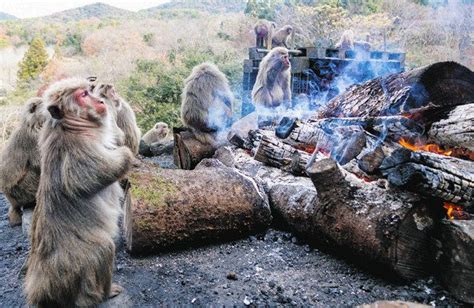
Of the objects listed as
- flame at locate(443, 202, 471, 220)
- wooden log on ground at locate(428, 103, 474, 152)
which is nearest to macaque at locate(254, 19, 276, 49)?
wooden log on ground at locate(428, 103, 474, 152)

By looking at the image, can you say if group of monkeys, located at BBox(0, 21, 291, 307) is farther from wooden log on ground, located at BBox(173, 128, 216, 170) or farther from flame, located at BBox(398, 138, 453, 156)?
wooden log on ground, located at BBox(173, 128, 216, 170)

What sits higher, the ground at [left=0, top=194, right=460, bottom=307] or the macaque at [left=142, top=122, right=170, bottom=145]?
the ground at [left=0, top=194, right=460, bottom=307]

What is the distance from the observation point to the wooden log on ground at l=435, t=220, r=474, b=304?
2.50 m

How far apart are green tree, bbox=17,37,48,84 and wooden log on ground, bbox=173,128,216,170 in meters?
16.1

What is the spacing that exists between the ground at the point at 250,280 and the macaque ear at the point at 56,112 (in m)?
1.33

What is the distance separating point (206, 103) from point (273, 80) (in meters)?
2.48

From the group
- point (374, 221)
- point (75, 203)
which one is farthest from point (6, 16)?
point (374, 221)

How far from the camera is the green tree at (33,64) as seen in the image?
63.7 feet

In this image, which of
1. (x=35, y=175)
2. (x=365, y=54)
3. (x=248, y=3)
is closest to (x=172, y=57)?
(x=248, y=3)

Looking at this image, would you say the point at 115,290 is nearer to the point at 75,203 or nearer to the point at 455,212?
the point at 75,203

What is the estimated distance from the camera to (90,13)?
42281 millimetres

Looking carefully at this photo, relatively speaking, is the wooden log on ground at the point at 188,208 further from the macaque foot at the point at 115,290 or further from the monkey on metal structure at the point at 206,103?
the monkey on metal structure at the point at 206,103

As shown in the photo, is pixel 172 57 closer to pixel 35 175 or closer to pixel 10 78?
pixel 10 78

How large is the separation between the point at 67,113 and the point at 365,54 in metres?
9.62
